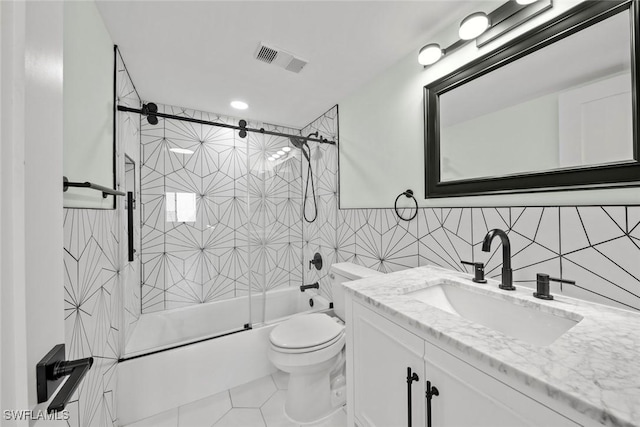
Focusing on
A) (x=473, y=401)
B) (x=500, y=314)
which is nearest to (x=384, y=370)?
(x=473, y=401)

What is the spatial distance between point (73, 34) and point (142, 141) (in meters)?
1.37

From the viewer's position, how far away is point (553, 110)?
1.00 meters

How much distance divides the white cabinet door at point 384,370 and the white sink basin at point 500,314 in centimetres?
27

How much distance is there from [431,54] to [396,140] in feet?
1.72

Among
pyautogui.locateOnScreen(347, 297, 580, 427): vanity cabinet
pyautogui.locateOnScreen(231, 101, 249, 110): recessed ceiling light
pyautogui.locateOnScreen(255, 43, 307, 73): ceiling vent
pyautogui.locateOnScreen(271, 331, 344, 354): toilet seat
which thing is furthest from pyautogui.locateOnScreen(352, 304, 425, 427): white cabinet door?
pyautogui.locateOnScreen(231, 101, 249, 110): recessed ceiling light

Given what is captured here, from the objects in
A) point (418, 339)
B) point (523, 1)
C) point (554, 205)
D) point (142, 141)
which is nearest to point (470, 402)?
point (418, 339)

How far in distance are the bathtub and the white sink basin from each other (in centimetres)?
130

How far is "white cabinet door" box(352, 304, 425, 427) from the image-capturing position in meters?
0.79

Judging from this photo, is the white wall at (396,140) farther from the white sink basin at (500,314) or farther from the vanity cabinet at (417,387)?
the vanity cabinet at (417,387)

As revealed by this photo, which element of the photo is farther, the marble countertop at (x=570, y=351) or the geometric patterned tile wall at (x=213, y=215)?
the geometric patterned tile wall at (x=213, y=215)

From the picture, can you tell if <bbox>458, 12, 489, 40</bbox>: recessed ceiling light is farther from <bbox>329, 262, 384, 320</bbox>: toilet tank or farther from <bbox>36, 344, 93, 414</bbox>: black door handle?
<bbox>36, 344, 93, 414</bbox>: black door handle

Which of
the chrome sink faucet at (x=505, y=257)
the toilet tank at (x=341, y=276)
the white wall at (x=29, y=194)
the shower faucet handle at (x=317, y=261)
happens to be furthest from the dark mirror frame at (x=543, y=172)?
the white wall at (x=29, y=194)

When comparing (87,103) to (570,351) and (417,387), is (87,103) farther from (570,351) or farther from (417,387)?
(570,351)

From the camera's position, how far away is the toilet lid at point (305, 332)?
1.53 m
